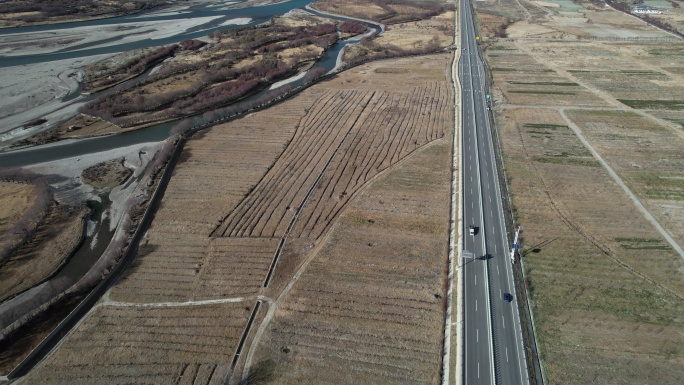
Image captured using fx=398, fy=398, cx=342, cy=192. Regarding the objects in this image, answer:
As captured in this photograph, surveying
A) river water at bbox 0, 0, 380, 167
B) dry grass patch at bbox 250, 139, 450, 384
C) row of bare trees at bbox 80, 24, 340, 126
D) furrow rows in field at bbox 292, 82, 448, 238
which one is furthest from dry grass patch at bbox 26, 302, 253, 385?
row of bare trees at bbox 80, 24, 340, 126

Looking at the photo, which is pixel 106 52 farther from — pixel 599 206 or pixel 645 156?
pixel 645 156

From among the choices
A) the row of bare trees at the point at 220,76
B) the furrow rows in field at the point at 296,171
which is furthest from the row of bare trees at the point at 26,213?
the furrow rows in field at the point at 296,171

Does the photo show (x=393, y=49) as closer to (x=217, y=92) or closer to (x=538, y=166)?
(x=217, y=92)

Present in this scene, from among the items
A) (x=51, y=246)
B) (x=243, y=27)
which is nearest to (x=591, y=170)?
(x=51, y=246)

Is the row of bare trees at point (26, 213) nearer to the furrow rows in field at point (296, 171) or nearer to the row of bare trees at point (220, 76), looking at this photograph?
the row of bare trees at point (220, 76)

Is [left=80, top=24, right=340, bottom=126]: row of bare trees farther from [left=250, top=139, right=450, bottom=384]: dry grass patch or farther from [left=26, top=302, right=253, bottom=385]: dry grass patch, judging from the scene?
[left=26, top=302, right=253, bottom=385]: dry grass patch

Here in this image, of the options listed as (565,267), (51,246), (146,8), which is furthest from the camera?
(146,8)

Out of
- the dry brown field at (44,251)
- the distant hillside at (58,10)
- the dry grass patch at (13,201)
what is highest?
the distant hillside at (58,10)
